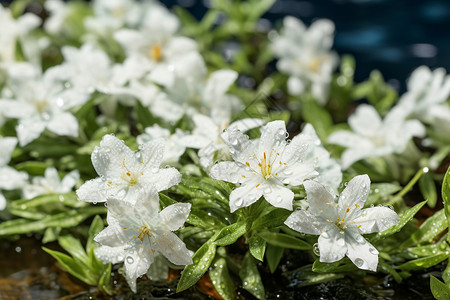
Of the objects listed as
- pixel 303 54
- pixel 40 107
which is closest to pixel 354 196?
pixel 40 107

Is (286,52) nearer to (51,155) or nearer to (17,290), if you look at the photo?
(51,155)

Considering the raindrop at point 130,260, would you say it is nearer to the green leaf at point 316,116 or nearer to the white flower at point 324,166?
the white flower at point 324,166

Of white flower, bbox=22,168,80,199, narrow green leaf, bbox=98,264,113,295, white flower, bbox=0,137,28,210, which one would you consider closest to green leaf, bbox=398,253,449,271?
narrow green leaf, bbox=98,264,113,295

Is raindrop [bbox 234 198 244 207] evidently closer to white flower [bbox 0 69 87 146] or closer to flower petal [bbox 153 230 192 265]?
flower petal [bbox 153 230 192 265]

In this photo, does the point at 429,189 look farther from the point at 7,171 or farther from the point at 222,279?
the point at 7,171

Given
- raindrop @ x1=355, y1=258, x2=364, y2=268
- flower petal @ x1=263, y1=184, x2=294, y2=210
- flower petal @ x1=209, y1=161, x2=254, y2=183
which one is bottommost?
raindrop @ x1=355, y1=258, x2=364, y2=268

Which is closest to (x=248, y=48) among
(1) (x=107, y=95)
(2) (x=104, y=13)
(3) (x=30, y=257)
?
(2) (x=104, y=13)
